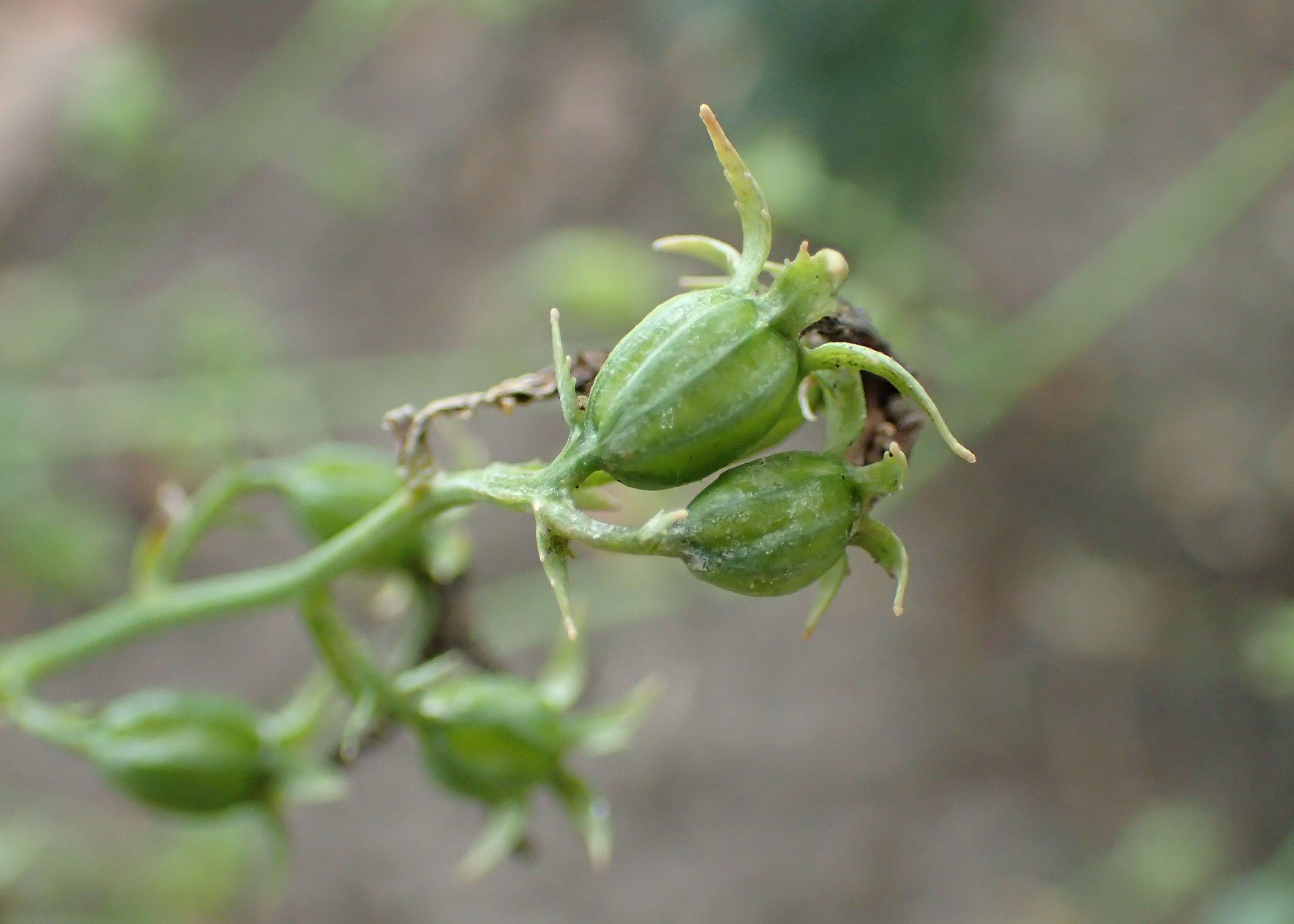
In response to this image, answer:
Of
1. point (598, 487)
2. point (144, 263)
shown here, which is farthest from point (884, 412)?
point (144, 263)

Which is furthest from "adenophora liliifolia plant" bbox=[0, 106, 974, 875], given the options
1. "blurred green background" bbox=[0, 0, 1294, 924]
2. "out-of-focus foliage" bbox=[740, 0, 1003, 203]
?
"out-of-focus foliage" bbox=[740, 0, 1003, 203]

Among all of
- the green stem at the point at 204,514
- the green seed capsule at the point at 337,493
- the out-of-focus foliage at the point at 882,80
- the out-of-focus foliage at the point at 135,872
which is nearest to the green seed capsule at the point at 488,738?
the green seed capsule at the point at 337,493

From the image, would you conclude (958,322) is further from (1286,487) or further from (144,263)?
(144,263)

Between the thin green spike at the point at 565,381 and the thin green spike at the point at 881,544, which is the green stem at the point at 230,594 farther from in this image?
the thin green spike at the point at 881,544

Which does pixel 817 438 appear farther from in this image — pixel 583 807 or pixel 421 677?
pixel 421 677

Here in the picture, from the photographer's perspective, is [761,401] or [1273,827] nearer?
Result: [761,401]

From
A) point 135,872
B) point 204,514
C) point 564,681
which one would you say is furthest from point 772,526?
point 135,872
